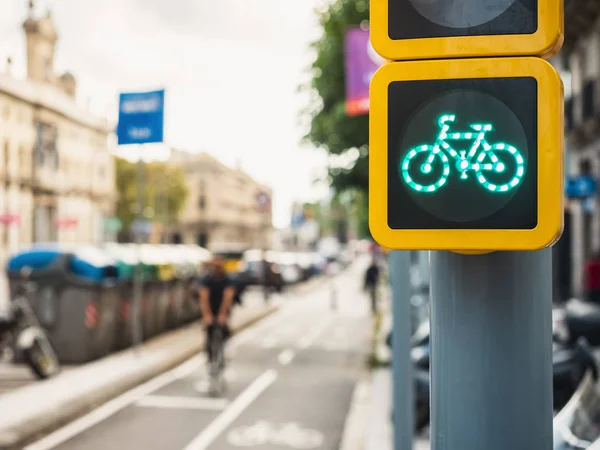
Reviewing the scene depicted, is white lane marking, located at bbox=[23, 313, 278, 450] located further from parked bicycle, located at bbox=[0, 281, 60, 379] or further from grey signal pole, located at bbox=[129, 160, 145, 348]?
parked bicycle, located at bbox=[0, 281, 60, 379]

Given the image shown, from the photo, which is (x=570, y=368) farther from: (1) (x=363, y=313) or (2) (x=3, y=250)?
Result: (1) (x=363, y=313)

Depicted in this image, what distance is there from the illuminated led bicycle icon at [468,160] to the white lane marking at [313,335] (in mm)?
14462

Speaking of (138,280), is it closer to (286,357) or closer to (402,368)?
(286,357)

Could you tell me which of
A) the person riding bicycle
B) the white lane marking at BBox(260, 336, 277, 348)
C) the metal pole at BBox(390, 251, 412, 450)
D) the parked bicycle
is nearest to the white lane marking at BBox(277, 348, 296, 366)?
the white lane marking at BBox(260, 336, 277, 348)

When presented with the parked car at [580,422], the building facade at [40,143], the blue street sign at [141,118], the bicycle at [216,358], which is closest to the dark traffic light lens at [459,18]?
the parked car at [580,422]

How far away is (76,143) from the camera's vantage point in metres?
14.9

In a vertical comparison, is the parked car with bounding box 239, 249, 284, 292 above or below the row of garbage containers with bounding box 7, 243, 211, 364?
below

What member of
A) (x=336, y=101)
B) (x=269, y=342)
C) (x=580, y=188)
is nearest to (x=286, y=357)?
(x=269, y=342)

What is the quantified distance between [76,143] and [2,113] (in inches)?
196

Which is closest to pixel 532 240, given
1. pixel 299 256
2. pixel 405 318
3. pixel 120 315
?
pixel 405 318

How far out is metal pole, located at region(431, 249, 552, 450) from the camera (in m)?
2.03

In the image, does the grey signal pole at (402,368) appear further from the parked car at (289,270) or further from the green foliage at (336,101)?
the parked car at (289,270)

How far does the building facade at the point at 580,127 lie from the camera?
70.4 feet

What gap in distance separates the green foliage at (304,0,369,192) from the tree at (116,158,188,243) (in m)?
53.8
